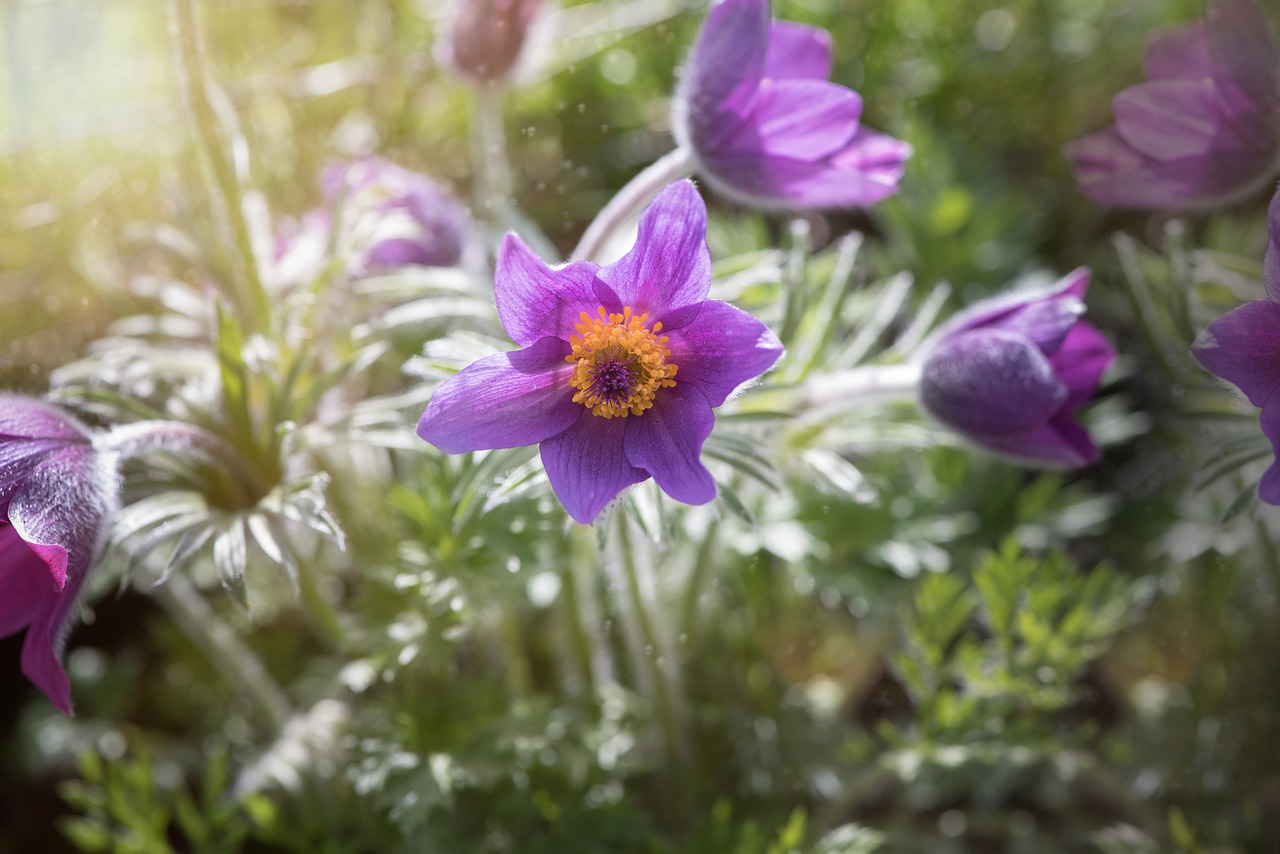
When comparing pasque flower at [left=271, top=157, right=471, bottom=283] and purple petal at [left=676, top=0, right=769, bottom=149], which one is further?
pasque flower at [left=271, top=157, right=471, bottom=283]

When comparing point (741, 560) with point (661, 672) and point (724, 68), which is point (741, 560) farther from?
point (724, 68)

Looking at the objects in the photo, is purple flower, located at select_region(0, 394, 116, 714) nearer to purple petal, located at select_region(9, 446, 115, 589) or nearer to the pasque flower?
purple petal, located at select_region(9, 446, 115, 589)

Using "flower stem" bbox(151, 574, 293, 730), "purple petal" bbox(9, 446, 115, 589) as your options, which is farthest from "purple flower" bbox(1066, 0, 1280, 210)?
"flower stem" bbox(151, 574, 293, 730)

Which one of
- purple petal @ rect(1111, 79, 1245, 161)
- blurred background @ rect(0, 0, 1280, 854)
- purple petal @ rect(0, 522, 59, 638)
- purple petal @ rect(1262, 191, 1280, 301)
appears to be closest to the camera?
purple petal @ rect(1262, 191, 1280, 301)

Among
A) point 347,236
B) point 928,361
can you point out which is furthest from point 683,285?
point 347,236

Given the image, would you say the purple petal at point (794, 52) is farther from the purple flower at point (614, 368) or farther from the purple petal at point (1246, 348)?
the purple petal at point (1246, 348)
